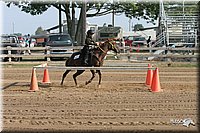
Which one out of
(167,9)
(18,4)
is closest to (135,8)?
(167,9)

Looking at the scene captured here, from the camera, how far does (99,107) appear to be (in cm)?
1007

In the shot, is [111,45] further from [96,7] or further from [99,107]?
[96,7]

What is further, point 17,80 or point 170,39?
point 170,39

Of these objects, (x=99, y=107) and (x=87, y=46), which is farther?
(x=87, y=46)

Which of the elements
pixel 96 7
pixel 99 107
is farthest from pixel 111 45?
pixel 96 7

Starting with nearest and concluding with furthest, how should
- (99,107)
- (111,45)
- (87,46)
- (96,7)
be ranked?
(99,107) → (87,46) → (111,45) → (96,7)

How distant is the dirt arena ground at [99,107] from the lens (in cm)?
812

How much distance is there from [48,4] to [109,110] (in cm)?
2962

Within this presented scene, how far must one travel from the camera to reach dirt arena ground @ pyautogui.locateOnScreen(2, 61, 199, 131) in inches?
320

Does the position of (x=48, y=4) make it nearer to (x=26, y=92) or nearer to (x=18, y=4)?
(x=18, y=4)

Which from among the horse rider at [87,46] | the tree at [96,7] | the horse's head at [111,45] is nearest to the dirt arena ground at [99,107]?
the horse rider at [87,46]

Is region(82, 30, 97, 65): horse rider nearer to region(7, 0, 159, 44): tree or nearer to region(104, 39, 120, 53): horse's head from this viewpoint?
region(104, 39, 120, 53): horse's head

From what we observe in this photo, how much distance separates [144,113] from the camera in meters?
9.38

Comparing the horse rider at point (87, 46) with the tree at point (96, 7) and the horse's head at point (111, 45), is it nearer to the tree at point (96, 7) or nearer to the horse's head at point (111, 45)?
the horse's head at point (111, 45)
